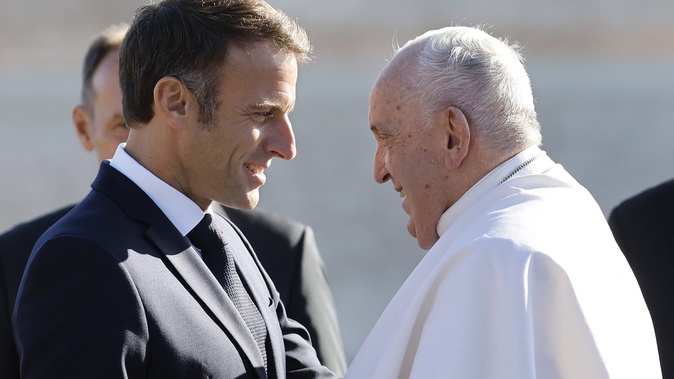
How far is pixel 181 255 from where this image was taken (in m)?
2.57

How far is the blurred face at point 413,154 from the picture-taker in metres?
2.70

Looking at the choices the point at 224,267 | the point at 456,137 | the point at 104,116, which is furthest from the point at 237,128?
the point at 104,116

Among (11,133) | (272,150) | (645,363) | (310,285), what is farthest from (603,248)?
(11,133)

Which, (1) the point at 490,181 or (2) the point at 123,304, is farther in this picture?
(1) the point at 490,181

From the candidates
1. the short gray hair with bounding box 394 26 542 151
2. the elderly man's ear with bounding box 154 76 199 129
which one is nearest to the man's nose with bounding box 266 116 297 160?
the elderly man's ear with bounding box 154 76 199 129

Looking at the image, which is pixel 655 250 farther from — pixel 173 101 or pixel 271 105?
pixel 173 101

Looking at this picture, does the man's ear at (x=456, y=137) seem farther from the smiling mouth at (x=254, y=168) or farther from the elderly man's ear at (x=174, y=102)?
the elderly man's ear at (x=174, y=102)

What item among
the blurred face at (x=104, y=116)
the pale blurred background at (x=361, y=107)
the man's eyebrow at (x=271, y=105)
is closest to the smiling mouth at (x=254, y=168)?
the man's eyebrow at (x=271, y=105)

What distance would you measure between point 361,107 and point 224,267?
10.6m

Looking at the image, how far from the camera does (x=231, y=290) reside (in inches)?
105

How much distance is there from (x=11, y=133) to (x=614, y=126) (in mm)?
6499

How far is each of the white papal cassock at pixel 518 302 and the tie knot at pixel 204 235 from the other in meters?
0.42

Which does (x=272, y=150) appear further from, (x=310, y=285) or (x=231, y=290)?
(x=310, y=285)

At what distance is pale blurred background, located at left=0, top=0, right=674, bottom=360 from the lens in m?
10.5
